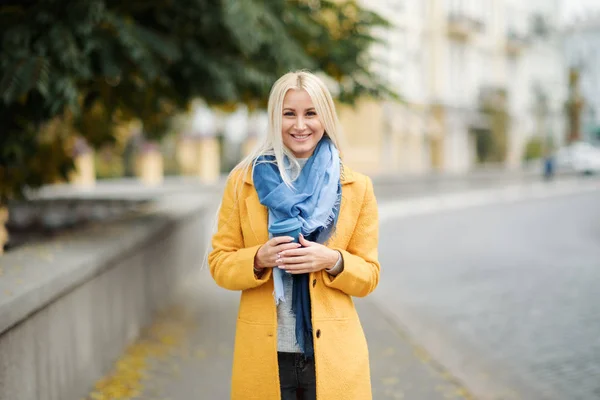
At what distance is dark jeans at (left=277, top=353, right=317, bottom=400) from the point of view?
8.80 ft

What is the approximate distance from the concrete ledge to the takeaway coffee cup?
161 cm

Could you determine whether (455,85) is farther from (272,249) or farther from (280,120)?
(272,249)

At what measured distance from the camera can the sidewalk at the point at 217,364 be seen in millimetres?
5062

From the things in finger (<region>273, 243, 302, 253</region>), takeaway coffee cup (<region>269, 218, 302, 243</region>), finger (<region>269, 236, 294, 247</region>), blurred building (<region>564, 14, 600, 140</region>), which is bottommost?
finger (<region>273, 243, 302, 253</region>)

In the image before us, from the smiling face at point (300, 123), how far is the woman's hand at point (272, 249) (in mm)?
360

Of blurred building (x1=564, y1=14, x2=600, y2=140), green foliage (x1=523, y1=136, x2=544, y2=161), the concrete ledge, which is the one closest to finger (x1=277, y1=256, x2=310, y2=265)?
the concrete ledge

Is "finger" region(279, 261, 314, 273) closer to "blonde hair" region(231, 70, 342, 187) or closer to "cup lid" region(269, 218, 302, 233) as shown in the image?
"cup lid" region(269, 218, 302, 233)

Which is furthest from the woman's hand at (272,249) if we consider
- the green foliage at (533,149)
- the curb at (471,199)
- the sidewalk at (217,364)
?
the green foliage at (533,149)

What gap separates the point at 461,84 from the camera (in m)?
45.8

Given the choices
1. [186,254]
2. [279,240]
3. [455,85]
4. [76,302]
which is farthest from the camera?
[455,85]

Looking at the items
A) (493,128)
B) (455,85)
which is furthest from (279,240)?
(493,128)

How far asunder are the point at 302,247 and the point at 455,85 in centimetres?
4421

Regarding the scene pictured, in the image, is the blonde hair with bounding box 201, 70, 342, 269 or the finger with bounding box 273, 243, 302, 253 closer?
the finger with bounding box 273, 243, 302, 253

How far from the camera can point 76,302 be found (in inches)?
189
